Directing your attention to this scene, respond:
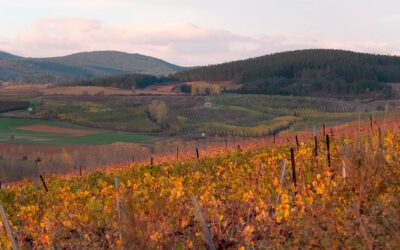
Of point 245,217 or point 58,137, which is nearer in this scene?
point 245,217

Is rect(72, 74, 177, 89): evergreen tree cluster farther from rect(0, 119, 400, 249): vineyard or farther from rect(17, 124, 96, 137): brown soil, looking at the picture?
rect(0, 119, 400, 249): vineyard

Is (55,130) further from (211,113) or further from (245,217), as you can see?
(245,217)

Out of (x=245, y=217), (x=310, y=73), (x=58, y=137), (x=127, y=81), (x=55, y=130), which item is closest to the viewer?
(x=245, y=217)

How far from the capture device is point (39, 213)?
9.80m

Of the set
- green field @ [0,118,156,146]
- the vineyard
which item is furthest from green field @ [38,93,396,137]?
the vineyard

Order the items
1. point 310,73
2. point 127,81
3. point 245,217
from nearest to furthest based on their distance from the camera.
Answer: point 245,217
point 310,73
point 127,81

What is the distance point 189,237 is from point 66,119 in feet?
239

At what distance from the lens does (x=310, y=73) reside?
A: 129875 mm

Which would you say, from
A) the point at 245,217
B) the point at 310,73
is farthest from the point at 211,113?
the point at 245,217

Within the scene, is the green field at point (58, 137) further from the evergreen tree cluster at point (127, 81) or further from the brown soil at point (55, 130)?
→ the evergreen tree cluster at point (127, 81)

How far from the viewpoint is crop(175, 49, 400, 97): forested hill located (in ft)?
376

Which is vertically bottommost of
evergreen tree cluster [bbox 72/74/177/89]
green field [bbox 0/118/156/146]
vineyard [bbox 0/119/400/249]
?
green field [bbox 0/118/156/146]

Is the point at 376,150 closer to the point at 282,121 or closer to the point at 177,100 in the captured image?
the point at 282,121

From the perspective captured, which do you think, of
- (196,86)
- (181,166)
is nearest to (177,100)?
(196,86)
